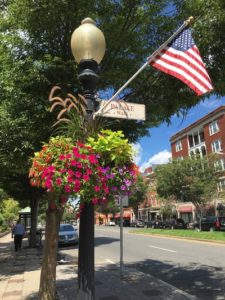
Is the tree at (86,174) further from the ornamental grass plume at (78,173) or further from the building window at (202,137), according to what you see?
the building window at (202,137)

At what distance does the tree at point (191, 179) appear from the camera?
145ft

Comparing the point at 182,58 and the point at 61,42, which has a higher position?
the point at 61,42

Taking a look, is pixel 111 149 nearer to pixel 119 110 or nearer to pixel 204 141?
pixel 119 110

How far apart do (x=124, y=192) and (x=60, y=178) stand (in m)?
0.84

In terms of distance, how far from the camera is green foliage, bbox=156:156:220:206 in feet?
145

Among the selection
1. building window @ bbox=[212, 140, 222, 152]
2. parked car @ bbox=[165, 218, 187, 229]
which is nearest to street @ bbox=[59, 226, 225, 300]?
parked car @ bbox=[165, 218, 187, 229]

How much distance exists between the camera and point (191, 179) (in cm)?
4531

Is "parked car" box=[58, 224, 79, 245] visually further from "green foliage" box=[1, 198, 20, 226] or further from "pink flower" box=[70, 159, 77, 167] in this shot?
"green foliage" box=[1, 198, 20, 226]

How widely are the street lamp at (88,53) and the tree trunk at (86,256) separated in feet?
4.17

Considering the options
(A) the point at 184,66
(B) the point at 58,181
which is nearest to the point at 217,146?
(A) the point at 184,66

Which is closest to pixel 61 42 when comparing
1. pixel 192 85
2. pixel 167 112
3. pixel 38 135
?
pixel 38 135

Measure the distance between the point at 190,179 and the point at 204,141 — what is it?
14017mm

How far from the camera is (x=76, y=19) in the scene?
22.7ft

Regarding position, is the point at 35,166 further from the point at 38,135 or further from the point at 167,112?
the point at 167,112
